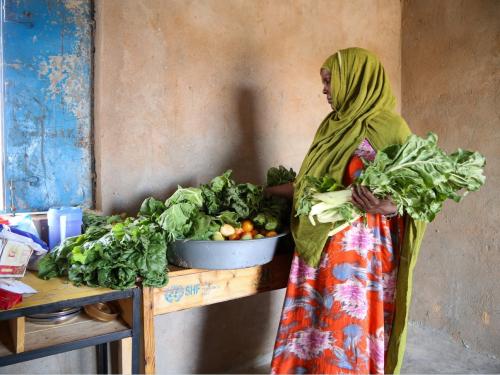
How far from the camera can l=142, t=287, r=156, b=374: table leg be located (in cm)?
169

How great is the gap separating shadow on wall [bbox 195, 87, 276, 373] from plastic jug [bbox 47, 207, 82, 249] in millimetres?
1114

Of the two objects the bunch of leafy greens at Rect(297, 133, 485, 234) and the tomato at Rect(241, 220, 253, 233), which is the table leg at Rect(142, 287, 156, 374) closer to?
the tomato at Rect(241, 220, 253, 233)

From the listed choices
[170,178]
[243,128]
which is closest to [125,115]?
[170,178]

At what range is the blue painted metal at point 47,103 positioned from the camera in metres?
2.15

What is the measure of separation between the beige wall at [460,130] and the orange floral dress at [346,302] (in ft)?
4.85

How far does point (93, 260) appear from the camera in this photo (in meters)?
1.63

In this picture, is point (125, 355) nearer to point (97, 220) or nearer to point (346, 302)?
point (97, 220)

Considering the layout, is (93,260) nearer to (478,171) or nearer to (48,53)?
(48,53)

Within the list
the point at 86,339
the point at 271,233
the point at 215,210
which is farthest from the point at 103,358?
the point at 271,233

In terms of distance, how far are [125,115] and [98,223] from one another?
68 cm

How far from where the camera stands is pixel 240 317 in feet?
9.77

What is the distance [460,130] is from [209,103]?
207 centimetres

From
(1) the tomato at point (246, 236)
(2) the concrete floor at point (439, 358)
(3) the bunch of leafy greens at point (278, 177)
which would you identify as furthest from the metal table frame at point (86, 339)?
(2) the concrete floor at point (439, 358)

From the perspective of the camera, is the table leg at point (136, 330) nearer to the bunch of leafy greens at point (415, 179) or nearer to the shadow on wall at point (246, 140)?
the bunch of leafy greens at point (415, 179)
